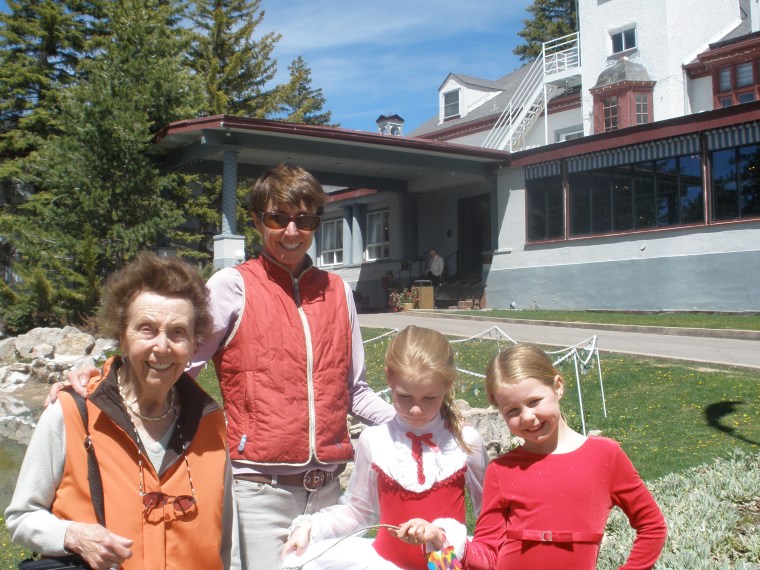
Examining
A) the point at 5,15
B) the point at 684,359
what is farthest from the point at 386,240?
the point at 684,359

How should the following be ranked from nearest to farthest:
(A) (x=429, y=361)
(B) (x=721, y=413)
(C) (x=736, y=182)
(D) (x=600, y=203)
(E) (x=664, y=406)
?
(A) (x=429, y=361) → (B) (x=721, y=413) → (E) (x=664, y=406) → (C) (x=736, y=182) → (D) (x=600, y=203)

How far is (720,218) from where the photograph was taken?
60.3ft

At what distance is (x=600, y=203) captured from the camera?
826 inches

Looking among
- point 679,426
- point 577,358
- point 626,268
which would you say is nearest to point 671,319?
point 626,268

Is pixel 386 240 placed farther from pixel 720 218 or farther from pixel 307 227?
pixel 307 227

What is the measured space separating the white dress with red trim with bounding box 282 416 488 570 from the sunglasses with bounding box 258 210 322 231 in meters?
0.81

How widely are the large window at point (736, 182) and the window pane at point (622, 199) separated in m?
2.27

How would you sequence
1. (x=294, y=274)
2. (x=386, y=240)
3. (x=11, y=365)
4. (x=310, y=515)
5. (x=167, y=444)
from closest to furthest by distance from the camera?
1. (x=167, y=444)
2. (x=310, y=515)
3. (x=294, y=274)
4. (x=11, y=365)
5. (x=386, y=240)

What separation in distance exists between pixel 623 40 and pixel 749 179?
11079mm

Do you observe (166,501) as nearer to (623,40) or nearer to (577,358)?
(577,358)

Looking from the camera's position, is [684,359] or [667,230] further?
[667,230]

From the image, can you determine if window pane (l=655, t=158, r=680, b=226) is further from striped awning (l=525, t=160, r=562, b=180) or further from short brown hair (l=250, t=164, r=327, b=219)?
short brown hair (l=250, t=164, r=327, b=219)

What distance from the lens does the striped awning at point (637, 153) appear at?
19031mm

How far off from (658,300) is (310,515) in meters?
17.9
